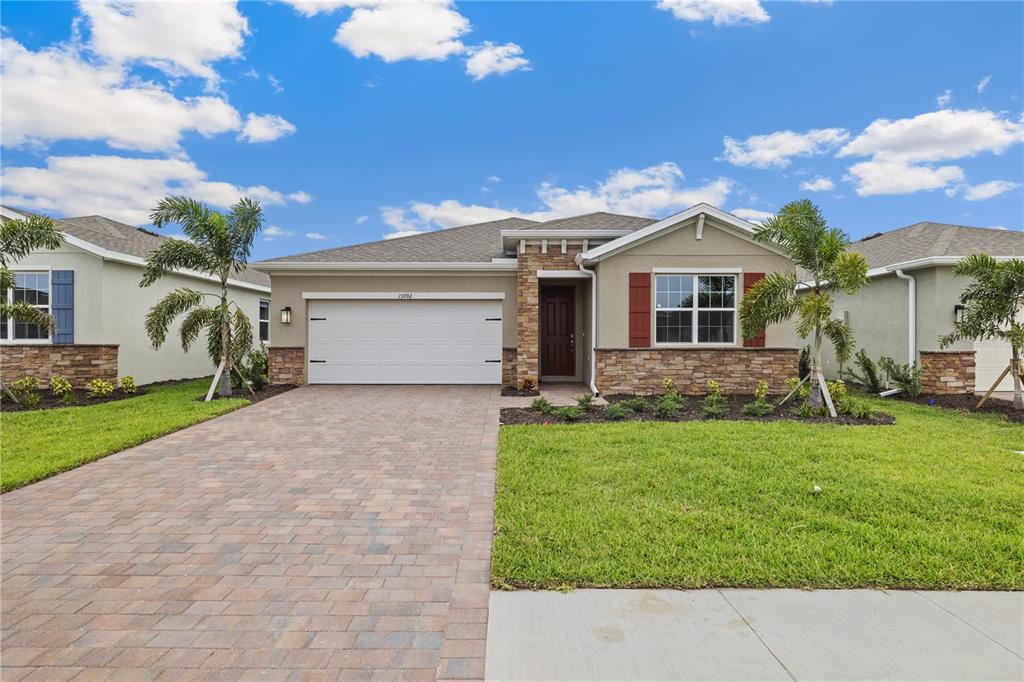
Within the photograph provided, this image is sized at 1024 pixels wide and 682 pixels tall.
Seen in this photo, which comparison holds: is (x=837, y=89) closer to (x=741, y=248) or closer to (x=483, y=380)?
(x=741, y=248)

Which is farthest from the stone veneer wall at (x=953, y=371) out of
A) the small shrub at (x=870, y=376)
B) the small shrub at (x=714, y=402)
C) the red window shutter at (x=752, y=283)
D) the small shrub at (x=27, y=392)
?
the small shrub at (x=27, y=392)

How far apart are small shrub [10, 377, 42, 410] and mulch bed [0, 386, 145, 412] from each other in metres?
0.08

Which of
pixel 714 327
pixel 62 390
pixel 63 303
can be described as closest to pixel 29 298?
pixel 63 303

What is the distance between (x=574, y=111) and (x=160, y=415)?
1401 cm

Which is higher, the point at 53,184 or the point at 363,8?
the point at 363,8

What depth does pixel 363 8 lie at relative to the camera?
403 inches

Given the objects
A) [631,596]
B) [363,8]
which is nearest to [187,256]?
[363,8]

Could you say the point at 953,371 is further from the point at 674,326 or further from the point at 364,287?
the point at 364,287

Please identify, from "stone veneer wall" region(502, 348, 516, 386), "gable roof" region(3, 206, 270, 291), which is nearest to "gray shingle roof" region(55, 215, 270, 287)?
"gable roof" region(3, 206, 270, 291)

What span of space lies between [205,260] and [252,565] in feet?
30.8

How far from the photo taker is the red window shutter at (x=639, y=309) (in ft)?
36.2

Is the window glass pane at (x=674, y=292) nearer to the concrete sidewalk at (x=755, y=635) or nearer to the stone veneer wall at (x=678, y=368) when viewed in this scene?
the stone veneer wall at (x=678, y=368)

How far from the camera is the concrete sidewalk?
7.69ft

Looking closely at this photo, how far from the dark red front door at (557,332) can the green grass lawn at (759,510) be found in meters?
6.68
